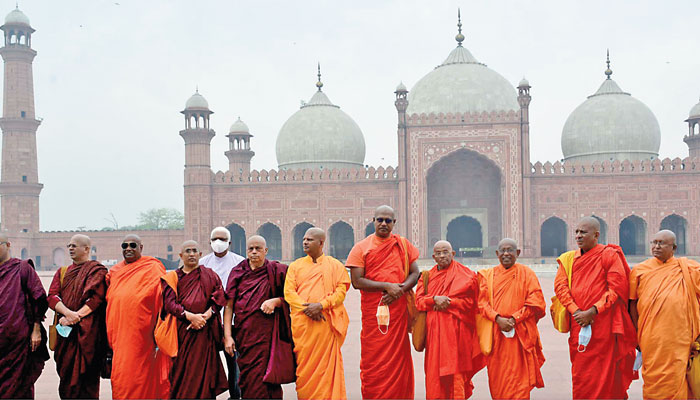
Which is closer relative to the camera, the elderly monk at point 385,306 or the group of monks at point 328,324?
the group of monks at point 328,324

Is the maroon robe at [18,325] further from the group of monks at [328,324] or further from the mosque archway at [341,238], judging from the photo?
the mosque archway at [341,238]

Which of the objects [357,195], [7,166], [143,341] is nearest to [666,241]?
[143,341]

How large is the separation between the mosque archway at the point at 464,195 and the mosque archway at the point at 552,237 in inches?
76.9

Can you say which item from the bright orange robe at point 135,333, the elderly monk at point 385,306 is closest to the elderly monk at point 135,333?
the bright orange robe at point 135,333

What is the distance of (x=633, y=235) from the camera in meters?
23.0

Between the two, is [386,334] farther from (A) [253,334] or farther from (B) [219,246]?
(B) [219,246]

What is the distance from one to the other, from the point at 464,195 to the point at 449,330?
19.0 meters

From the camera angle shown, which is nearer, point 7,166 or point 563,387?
point 563,387

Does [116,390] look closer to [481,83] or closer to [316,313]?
[316,313]

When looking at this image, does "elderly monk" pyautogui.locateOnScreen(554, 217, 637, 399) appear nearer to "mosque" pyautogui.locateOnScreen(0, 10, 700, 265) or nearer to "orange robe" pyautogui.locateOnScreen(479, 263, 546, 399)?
"orange robe" pyautogui.locateOnScreen(479, 263, 546, 399)

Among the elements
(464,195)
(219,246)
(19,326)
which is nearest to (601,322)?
(219,246)

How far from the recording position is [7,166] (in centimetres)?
2550

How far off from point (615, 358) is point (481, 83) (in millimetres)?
21343

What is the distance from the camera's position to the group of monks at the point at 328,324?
3.94m
